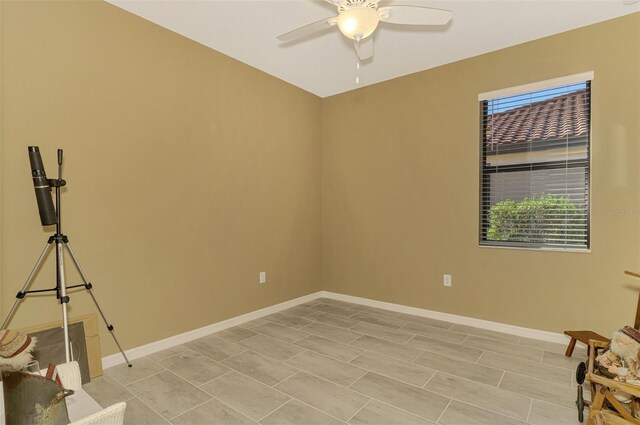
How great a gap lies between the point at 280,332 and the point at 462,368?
1.61 meters

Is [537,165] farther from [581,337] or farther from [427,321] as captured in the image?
[427,321]

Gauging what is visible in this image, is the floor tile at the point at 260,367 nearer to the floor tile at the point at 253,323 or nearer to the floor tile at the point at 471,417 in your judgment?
the floor tile at the point at 253,323

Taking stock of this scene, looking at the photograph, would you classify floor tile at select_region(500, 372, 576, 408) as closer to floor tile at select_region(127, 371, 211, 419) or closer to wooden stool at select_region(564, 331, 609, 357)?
wooden stool at select_region(564, 331, 609, 357)

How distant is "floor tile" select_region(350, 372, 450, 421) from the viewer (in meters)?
1.97

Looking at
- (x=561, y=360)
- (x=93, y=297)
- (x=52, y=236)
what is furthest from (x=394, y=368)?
(x=52, y=236)

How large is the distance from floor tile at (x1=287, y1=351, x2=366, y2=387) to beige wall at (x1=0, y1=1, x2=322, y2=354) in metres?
1.08

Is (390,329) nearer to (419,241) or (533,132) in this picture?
(419,241)

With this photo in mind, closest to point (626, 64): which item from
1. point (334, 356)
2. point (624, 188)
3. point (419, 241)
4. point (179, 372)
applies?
point (624, 188)

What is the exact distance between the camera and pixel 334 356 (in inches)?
106

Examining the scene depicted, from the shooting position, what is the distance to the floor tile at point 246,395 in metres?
1.99

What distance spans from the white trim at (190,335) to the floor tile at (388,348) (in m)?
1.19

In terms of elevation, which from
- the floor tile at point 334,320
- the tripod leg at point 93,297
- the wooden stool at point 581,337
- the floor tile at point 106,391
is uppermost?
the tripod leg at point 93,297

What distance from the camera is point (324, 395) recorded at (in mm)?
2133

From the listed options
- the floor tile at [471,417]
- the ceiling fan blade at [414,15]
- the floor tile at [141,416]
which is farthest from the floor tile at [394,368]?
the ceiling fan blade at [414,15]
